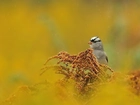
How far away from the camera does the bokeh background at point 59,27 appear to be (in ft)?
43.1

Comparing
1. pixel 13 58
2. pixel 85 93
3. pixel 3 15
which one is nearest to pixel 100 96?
pixel 85 93

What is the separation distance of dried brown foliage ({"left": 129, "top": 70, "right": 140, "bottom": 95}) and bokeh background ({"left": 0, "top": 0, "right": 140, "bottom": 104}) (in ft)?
17.1

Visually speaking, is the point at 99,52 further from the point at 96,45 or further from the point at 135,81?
the point at 135,81

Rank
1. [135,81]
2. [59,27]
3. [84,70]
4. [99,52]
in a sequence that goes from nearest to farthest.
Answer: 1. [135,81]
2. [84,70]
3. [99,52]
4. [59,27]

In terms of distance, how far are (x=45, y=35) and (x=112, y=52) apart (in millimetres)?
7747

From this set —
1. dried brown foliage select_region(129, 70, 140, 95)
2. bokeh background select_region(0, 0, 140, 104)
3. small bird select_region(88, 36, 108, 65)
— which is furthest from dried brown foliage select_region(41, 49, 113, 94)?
bokeh background select_region(0, 0, 140, 104)

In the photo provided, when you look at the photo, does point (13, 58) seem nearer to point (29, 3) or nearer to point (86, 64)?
point (29, 3)

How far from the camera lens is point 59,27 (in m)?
18.6

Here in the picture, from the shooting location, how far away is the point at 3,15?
2248 cm

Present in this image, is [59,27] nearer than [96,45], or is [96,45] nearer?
[96,45]

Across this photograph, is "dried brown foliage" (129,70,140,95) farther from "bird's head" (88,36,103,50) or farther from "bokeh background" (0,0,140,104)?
"bokeh background" (0,0,140,104)

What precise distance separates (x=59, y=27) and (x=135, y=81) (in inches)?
510

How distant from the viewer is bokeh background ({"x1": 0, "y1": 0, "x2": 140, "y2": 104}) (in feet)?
43.1

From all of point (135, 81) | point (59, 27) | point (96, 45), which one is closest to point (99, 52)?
point (96, 45)
